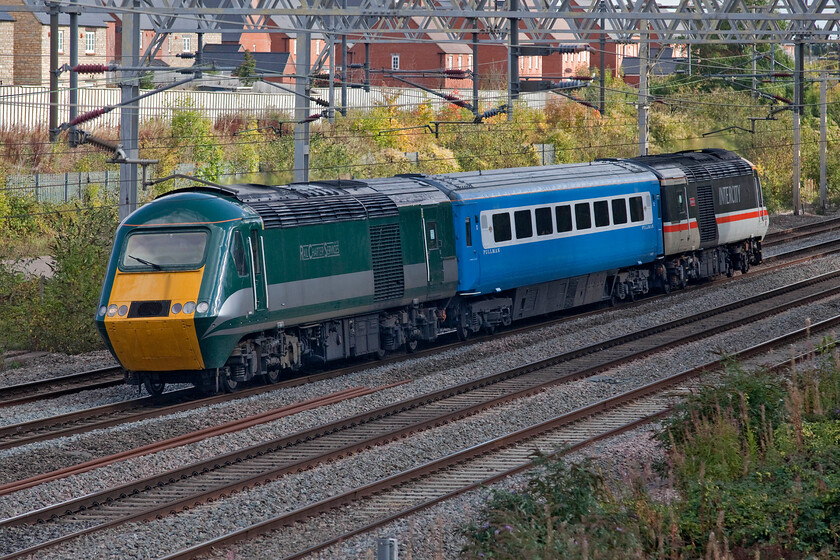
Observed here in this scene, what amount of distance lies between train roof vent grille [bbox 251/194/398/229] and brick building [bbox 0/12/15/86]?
48.9 meters

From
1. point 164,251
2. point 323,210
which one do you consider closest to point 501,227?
point 323,210

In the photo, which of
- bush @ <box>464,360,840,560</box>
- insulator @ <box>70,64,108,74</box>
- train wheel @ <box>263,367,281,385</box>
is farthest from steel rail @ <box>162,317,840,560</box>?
insulator @ <box>70,64,108,74</box>

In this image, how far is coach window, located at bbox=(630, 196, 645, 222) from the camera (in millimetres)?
25719

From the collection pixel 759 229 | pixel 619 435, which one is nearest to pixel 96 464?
pixel 619 435

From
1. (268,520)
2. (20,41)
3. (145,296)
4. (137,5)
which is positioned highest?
(20,41)

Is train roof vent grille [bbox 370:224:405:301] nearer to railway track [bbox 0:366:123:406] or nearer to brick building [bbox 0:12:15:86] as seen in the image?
railway track [bbox 0:366:123:406]

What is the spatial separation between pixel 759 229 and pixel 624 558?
80.0 feet

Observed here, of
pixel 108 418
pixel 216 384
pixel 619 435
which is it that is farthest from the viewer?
pixel 216 384

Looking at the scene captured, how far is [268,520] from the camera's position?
1071cm

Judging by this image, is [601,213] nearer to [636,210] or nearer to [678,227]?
Result: [636,210]

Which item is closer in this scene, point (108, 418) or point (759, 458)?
point (759, 458)

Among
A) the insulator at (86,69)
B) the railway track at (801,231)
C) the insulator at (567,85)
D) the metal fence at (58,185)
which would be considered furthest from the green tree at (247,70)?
the railway track at (801,231)

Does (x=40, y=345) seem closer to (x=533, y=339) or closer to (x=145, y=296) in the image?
(x=145, y=296)

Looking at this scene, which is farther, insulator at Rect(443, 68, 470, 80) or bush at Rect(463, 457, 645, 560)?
Result: insulator at Rect(443, 68, 470, 80)
